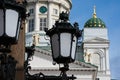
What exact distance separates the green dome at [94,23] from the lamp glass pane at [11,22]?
56639 mm

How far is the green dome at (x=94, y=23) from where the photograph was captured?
6243cm

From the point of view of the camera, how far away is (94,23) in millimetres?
62750

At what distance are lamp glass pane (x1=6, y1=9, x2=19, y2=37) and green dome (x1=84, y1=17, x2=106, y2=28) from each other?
56.6 meters

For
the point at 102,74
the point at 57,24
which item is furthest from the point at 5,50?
the point at 102,74

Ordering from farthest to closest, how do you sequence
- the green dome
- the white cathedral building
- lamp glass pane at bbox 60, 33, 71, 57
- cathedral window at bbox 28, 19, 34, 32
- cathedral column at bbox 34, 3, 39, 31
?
cathedral window at bbox 28, 19, 34, 32, cathedral column at bbox 34, 3, 39, 31, the green dome, the white cathedral building, lamp glass pane at bbox 60, 33, 71, 57

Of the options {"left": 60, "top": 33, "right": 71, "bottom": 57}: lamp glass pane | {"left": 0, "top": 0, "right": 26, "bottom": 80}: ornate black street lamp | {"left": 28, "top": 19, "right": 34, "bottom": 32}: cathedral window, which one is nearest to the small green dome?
{"left": 28, "top": 19, "right": 34, "bottom": 32}: cathedral window

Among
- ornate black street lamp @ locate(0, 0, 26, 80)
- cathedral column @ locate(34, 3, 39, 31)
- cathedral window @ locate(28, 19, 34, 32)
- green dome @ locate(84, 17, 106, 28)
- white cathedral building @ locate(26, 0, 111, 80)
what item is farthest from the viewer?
cathedral window @ locate(28, 19, 34, 32)

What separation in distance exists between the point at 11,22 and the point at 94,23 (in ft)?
188

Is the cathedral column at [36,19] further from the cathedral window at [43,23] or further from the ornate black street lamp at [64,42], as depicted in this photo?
the ornate black street lamp at [64,42]

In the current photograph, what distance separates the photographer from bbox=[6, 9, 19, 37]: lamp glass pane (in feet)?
18.8

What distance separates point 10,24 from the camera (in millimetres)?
5754

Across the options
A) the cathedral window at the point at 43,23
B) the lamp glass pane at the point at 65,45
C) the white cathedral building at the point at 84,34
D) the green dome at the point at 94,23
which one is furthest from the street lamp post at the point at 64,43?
the cathedral window at the point at 43,23

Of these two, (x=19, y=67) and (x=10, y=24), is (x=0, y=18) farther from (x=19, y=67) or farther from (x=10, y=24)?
(x=19, y=67)

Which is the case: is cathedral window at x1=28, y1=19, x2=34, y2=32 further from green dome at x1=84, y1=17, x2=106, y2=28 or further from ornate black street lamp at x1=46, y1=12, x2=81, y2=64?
ornate black street lamp at x1=46, y1=12, x2=81, y2=64
